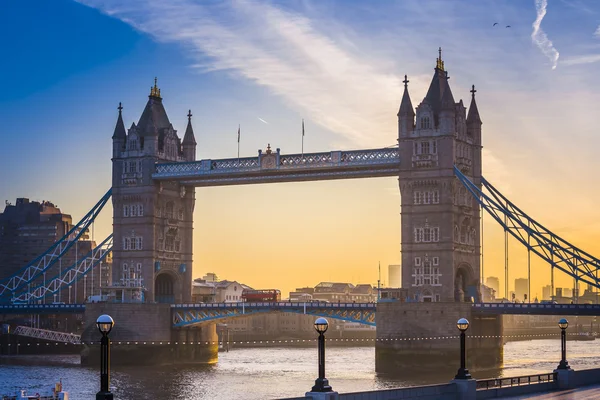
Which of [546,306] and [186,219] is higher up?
[186,219]

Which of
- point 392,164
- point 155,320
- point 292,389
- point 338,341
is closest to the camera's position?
point 292,389

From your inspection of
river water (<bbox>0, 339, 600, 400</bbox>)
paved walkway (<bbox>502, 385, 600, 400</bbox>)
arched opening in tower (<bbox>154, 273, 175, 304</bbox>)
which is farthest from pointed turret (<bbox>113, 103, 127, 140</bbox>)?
paved walkway (<bbox>502, 385, 600, 400</bbox>)

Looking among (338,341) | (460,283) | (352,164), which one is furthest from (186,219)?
(338,341)

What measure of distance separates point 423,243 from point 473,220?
26.1 feet

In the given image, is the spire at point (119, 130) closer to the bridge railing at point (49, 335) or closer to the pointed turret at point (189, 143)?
the pointed turret at point (189, 143)

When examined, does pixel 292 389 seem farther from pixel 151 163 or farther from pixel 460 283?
pixel 151 163

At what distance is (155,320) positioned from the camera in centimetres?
11406

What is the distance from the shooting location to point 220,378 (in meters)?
98.6

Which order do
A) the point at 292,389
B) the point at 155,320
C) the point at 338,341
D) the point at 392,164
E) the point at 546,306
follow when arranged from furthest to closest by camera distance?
the point at 338,341 < the point at 155,320 < the point at 392,164 < the point at 546,306 < the point at 292,389

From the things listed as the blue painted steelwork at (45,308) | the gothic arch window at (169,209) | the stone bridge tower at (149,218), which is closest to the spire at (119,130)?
the stone bridge tower at (149,218)

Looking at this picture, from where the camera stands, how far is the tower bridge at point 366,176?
103250 mm

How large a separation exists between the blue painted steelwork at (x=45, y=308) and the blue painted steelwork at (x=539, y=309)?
148 feet

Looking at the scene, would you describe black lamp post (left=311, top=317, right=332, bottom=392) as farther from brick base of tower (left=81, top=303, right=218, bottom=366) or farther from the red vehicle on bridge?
the red vehicle on bridge

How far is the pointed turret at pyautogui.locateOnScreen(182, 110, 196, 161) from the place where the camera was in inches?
4968
